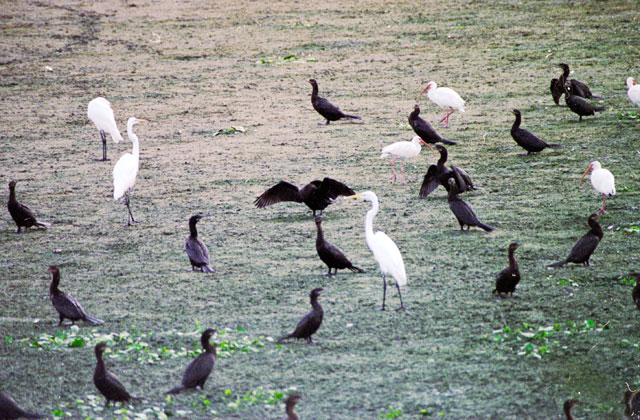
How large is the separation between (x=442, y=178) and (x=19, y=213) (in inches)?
200

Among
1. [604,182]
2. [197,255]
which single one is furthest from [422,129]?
[197,255]

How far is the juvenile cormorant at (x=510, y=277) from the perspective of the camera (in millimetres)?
7691

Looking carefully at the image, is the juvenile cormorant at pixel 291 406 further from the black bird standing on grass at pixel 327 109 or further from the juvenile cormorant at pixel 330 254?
the black bird standing on grass at pixel 327 109

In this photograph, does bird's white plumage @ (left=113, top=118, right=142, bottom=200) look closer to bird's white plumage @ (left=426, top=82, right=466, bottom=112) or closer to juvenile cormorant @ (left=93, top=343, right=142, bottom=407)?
juvenile cormorant @ (left=93, top=343, right=142, bottom=407)

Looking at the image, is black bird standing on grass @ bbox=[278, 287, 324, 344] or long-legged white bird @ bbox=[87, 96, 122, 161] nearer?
black bird standing on grass @ bbox=[278, 287, 324, 344]

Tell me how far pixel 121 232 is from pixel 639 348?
20.1 ft

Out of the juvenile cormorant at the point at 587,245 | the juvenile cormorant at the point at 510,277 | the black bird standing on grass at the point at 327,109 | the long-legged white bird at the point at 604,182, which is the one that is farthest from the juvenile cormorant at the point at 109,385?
the black bird standing on grass at the point at 327,109

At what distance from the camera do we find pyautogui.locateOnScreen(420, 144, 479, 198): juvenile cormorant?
1074 cm

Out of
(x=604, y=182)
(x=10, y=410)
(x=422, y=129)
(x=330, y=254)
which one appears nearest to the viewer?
(x=10, y=410)

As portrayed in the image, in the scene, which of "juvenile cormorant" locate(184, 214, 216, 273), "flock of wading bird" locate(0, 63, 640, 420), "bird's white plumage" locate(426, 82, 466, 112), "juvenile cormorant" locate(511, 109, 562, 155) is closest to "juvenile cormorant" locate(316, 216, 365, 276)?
"flock of wading bird" locate(0, 63, 640, 420)

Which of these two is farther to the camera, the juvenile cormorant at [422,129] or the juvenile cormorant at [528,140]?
the juvenile cormorant at [422,129]

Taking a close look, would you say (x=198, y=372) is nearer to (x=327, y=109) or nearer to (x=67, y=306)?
(x=67, y=306)

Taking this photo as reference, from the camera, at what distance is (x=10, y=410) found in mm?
6031

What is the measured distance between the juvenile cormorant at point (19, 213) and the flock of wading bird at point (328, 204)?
0.01 metres
